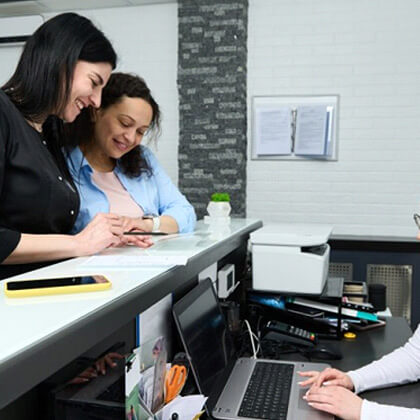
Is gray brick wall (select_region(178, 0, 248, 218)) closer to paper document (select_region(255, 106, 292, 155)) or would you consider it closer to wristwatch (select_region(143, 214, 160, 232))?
paper document (select_region(255, 106, 292, 155))

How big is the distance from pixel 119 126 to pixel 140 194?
0.89ft

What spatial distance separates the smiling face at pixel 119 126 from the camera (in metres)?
1.80

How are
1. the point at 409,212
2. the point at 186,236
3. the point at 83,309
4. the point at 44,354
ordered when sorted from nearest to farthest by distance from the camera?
the point at 44,354
the point at 83,309
the point at 186,236
the point at 409,212

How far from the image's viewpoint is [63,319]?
0.67 meters

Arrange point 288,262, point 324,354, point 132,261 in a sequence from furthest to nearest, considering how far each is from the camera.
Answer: point 288,262 < point 324,354 < point 132,261

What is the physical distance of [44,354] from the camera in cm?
59

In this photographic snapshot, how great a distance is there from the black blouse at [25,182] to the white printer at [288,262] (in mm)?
752

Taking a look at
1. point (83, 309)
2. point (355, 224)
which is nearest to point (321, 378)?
point (83, 309)

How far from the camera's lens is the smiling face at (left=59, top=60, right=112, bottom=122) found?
1.34m

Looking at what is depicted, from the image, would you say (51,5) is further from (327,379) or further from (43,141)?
(327,379)

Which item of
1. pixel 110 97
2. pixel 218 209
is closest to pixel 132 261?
pixel 110 97

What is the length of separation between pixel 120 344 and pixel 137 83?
3.69 feet

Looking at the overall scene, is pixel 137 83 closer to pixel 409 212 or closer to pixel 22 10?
pixel 409 212

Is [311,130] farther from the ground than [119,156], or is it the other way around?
[311,130]
